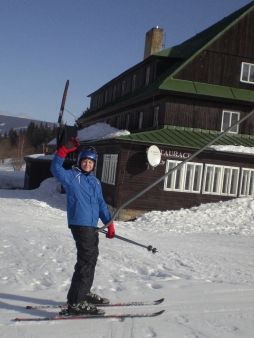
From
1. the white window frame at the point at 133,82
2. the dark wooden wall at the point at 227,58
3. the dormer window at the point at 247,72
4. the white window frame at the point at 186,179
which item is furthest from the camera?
the white window frame at the point at 133,82

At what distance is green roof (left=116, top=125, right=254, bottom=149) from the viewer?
18109 millimetres

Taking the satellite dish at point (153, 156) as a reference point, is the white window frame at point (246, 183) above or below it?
below

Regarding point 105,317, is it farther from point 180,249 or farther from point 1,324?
point 180,249

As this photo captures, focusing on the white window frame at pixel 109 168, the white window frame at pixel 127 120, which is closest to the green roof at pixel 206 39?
the white window frame at pixel 127 120

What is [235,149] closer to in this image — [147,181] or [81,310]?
[147,181]

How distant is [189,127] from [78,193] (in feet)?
54.0

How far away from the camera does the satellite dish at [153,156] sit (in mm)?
17547

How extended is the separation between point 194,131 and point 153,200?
4698mm

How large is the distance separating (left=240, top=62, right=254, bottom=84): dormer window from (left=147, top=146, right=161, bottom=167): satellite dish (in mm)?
7644

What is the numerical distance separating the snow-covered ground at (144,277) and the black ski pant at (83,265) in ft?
1.09

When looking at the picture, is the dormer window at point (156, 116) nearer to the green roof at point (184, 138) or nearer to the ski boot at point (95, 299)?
the green roof at point (184, 138)

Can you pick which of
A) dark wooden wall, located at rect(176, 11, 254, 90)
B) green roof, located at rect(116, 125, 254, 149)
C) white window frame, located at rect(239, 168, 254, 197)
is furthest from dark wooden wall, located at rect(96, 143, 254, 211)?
dark wooden wall, located at rect(176, 11, 254, 90)

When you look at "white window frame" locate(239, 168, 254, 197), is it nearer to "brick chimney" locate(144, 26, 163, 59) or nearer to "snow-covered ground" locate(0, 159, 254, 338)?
"snow-covered ground" locate(0, 159, 254, 338)

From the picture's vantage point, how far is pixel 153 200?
18.5 metres
